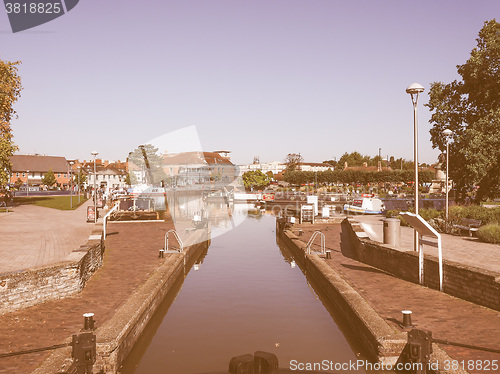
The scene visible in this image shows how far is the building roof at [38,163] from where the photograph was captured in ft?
355

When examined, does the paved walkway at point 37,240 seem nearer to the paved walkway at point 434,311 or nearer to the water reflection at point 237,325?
the water reflection at point 237,325

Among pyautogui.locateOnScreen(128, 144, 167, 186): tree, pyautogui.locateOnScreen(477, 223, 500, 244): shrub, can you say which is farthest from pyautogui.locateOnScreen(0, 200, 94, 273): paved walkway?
pyautogui.locateOnScreen(128, 144, 167, 186): tree

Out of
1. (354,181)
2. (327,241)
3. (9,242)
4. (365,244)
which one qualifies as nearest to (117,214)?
(9,242)

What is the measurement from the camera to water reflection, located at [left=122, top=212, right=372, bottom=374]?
9102 mm

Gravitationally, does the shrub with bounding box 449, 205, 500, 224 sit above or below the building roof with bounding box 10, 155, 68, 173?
below

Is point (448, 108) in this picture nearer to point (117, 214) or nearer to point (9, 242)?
point (117, 214)

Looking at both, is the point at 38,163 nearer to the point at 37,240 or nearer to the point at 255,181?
the point at 255,181

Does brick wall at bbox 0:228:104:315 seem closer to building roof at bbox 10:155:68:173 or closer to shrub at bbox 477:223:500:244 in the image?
shrub at bbox 477:223:500:244

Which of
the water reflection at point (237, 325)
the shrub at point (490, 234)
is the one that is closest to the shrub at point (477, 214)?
the shrub at point (490, 234)

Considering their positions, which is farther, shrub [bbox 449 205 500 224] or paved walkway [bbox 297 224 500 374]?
shrub [bbox 449 205 500 224]

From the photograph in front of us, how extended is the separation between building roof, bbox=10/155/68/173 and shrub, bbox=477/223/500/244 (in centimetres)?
11136

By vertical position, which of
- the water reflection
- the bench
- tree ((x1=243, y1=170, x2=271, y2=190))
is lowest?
the water reflection

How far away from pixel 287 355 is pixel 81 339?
4.42 meters

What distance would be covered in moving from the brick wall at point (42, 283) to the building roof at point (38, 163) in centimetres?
10934
